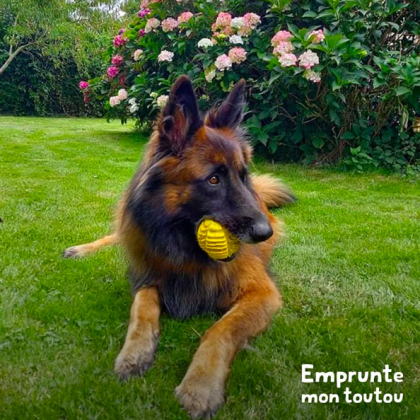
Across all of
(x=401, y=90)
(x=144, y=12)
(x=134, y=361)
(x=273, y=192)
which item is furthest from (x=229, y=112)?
(x=144, y=12)

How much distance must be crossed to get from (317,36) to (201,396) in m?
6.09

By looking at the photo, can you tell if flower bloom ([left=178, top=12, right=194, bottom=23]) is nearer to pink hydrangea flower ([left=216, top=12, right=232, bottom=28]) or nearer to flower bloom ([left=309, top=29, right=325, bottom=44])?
pink hydrangea flower ([left=216, top=12, right=232, bottom=28])

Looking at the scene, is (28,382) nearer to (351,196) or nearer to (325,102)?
(351,196)

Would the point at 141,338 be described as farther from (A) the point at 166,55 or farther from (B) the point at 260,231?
(A) the point at 166,55

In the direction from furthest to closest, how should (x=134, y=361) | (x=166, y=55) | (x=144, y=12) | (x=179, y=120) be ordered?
(x=144, y=12) → (x=166, y=55) → (x=179, y=120) → (x=134, y=361)

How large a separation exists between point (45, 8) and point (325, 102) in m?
7.98

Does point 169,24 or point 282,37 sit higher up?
point 169,24

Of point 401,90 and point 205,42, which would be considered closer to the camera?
point 401,90

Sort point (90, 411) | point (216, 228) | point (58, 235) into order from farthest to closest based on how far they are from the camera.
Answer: point (58, 235) < point (216, 228) < point (90, 411)

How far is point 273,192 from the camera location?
5312 mm

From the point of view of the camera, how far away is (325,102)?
282 inches

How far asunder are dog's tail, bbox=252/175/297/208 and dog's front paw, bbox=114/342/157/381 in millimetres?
3283

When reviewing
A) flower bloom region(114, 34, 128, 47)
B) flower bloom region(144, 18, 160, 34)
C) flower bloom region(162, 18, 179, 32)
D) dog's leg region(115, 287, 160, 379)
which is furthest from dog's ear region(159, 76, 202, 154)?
flower bloom region(114, 34, 128, 47)

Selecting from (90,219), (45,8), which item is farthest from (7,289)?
(45,8)
